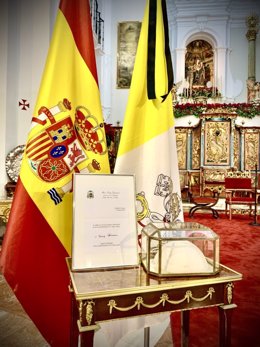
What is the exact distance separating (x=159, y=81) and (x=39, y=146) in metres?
0.86

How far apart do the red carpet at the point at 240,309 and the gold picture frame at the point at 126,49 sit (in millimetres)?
8600

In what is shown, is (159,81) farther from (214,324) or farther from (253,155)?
(253,155)

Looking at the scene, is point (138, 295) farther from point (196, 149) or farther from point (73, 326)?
point (196, 149)

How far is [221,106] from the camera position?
10.4 metres

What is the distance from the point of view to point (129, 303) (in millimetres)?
1079

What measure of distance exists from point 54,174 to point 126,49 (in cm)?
1138

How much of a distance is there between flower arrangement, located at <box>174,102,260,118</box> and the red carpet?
251 inches

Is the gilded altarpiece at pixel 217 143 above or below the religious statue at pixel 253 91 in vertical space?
below

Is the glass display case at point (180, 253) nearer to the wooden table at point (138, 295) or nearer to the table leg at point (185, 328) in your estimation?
the wooden table at point (138, 295)

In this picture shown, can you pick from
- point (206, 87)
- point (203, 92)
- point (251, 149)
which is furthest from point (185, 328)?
point (206, 87)

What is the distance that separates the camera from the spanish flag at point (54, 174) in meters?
1.53

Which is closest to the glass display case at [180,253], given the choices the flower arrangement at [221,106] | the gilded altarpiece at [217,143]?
the gilded altarpiece at [217,143]

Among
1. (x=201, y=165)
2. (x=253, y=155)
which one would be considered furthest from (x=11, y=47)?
(x=253, y=155)

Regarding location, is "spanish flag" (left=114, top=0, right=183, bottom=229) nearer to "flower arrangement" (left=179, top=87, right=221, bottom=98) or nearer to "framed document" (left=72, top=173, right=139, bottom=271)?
"framed document" (left=72, top=173, right=139, bottom=271)
